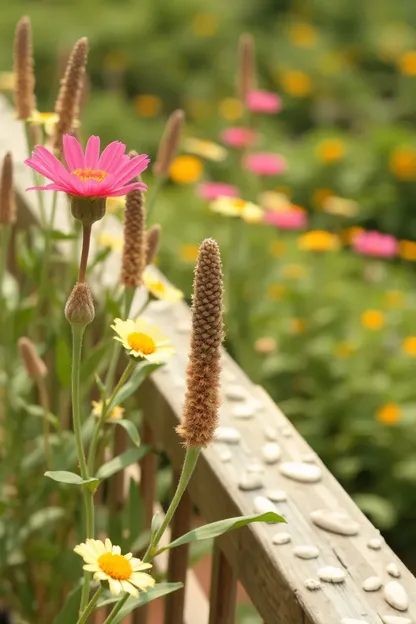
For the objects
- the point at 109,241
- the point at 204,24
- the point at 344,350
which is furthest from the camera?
the point at 204,24

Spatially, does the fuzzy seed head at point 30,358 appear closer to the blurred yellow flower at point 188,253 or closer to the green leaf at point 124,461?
the green leaf at point 124,461

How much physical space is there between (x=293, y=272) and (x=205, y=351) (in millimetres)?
1767

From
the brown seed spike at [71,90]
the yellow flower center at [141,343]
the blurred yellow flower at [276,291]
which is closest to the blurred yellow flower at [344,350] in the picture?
the blurred yellow flower at [276,291]

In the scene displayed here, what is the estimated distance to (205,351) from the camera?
80 cm

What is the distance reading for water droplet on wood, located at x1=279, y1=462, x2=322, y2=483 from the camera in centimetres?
108

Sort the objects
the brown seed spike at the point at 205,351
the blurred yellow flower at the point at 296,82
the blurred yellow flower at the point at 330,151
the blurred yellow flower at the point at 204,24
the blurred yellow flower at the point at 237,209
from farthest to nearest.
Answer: the blurred yellow flower at the point at 204,24
the blurred yellow flower at the point at 296,82
the blurred yellow flower at the point at 330,151
the blurred yellow flower at the point at 237,209
the brown seed spike at the point at 205,351

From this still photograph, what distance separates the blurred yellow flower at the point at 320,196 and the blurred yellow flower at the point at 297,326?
3.34 feet

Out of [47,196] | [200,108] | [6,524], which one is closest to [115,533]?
[6,524]

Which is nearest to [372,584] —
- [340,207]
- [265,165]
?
[265,165]

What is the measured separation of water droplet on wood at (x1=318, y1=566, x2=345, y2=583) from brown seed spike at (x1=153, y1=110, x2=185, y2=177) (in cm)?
56

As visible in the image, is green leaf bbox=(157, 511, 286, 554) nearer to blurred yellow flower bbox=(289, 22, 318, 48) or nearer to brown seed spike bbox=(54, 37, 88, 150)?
brown seed spike bbox=(54, 37, 88, 150)

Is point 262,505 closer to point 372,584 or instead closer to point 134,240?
point 372,584

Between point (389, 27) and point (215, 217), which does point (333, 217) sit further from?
point (389, 27)

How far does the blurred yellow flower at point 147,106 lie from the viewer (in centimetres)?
423
